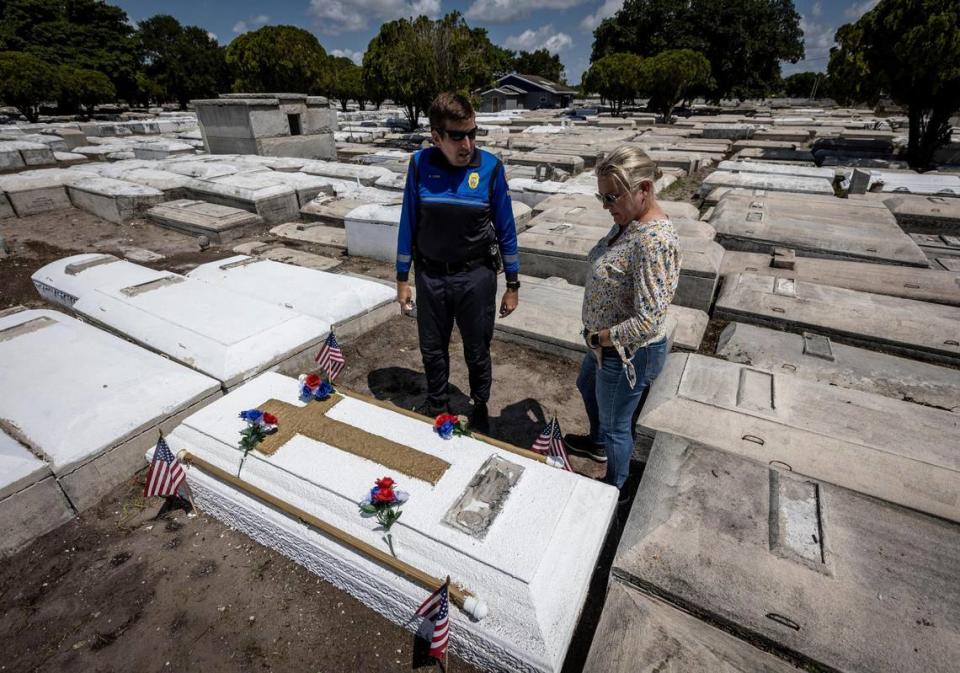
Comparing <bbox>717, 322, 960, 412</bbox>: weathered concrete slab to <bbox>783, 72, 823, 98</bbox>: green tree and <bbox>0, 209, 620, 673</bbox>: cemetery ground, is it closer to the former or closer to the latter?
<bbox>0, 209, 620, 673</bbox>: cemetery ground

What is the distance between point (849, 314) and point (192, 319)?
6.37m

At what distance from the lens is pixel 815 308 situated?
15.2 ft

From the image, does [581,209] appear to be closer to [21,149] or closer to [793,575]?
[793,575]

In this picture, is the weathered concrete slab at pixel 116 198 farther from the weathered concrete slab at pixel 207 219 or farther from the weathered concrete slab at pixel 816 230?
the weathered concrete slab at pixel 816 230

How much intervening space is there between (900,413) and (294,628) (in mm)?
3971

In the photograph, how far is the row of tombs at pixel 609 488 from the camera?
6.07 feet

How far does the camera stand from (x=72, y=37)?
1642 inches

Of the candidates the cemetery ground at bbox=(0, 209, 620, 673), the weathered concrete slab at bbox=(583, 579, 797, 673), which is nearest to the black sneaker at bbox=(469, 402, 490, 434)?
the cemetery ground at bbox=(0, 209, 620, 673)

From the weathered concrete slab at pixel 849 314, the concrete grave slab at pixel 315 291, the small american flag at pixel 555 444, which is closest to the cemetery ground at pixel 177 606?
the small american flag at pixel 555 444

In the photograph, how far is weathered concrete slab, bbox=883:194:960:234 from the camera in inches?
296

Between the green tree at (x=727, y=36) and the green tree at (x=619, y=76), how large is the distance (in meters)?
14.1

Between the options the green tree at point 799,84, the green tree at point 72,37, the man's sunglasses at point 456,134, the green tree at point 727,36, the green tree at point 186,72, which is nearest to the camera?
the man's sunglasses at point 456,134

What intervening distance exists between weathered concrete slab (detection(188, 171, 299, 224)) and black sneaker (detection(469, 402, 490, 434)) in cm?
708

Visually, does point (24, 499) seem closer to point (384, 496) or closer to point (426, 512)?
point (384, 496)
